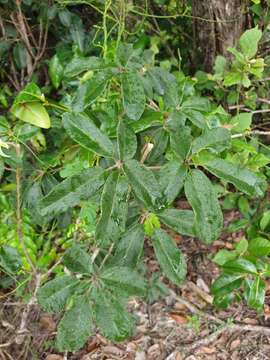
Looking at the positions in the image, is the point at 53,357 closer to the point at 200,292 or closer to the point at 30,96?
the point at 200,292

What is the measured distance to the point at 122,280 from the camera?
1.00 m

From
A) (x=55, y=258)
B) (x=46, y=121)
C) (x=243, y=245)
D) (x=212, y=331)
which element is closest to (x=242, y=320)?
(x=212, y=331)

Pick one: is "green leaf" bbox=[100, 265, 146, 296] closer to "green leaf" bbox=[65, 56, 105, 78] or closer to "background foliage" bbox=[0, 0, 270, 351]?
"background foliage" bbox=[0, 0, 270, 351]

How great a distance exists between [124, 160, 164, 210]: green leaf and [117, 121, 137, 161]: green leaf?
0.03 meters

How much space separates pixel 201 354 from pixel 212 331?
0.09 metres

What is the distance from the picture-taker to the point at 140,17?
5.22 ft

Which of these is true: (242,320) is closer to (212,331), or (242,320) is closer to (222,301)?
(212,331)

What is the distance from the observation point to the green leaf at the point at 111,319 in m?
0.94

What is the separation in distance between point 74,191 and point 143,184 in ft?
0.46

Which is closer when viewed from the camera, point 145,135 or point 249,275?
point 145,135

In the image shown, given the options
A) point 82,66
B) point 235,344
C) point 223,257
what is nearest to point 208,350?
point 235,344

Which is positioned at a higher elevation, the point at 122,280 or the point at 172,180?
the point at 172,180

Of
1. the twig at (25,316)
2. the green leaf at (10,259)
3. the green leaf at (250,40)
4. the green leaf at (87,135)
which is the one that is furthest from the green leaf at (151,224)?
the green leaf at (250,40)

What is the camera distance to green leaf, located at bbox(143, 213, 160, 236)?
1039mm
